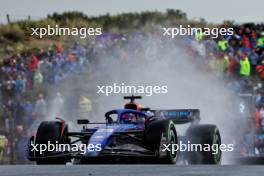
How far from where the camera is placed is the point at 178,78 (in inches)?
1182

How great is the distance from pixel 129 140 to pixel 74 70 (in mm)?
13130

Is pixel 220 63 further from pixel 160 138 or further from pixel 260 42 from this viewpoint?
pixel 160 138

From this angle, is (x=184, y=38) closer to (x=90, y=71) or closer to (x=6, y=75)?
(x=90, y=71)

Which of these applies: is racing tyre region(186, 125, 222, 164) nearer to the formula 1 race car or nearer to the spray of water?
the formula 1 race car

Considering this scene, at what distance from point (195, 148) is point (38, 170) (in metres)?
6.04

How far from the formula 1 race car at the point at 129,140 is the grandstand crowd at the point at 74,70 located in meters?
4.98

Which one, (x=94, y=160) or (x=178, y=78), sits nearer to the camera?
(x=94, y=160)

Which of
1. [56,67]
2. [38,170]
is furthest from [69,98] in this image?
[38,170]

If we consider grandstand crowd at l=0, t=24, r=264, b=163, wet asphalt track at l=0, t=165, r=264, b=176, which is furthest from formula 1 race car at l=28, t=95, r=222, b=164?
grandstand crowd at l=0, t=24, r=264, b=163

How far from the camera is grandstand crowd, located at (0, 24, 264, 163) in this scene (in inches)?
971

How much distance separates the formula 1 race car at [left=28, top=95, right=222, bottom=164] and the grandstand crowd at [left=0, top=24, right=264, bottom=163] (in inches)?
196

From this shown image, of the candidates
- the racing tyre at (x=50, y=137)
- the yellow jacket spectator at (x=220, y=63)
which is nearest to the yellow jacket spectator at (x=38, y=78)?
the yellow jacket spectator at (x=220, y=63)

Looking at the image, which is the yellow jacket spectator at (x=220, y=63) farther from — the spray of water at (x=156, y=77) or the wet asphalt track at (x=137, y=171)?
the wet asphalt track at (x=137, y=171)

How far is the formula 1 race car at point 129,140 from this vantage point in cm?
1597
